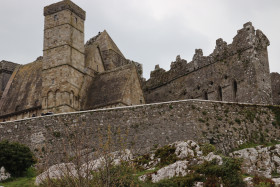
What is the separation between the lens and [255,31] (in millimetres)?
45094

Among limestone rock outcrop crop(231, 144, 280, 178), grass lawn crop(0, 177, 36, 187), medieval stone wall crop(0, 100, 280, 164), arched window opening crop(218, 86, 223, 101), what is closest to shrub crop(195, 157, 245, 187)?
limestone rock outcrop crop(231, 144, 280, 178)

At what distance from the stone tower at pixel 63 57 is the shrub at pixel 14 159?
12747 mm

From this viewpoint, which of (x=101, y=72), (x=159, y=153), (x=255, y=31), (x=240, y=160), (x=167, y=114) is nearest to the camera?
(x=240, y=160)

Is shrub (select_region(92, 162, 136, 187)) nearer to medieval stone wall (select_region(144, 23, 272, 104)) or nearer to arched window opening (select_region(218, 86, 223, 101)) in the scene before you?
medieval stone wall (select_region(144, 23, 272, 104))

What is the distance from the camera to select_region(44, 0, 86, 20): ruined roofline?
168 ft

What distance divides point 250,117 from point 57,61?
779 inches

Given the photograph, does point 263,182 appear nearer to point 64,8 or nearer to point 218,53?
point 218,53

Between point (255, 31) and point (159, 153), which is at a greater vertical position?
point (255, 31)

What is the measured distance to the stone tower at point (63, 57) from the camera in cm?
4853

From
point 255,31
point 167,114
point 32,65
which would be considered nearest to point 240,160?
point 167,114

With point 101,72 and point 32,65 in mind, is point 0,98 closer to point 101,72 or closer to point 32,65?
point 32,65

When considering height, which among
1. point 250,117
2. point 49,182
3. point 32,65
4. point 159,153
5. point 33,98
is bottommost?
point 49,182

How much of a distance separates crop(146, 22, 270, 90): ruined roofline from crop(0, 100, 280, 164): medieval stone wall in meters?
7.33

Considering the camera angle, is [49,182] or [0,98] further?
[0,98]
